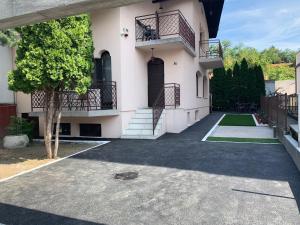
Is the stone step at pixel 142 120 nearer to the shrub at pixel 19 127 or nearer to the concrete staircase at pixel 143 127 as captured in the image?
the concrete staircase at pixel 143 127

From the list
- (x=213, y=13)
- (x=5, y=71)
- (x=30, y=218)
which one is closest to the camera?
(x=30, y=218)

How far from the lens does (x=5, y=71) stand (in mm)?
13242

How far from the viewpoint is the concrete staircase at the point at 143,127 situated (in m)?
11.5

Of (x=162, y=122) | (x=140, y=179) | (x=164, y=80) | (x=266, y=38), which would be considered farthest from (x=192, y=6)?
(x=266, y=38)

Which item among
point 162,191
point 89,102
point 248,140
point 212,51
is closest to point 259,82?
point 212,51

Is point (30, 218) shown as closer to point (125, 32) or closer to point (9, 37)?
point (9, 37)

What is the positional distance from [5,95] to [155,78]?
6989mm

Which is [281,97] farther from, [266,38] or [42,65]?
[266,38]

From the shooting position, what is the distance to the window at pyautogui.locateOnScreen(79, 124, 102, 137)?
482 inches

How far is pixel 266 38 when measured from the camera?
Answer: 251ft

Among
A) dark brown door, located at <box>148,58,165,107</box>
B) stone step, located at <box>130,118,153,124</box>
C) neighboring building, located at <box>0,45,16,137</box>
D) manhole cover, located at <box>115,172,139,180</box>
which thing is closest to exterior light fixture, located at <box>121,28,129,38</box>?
dark brown door, located at <box>148,58,165,107</box>

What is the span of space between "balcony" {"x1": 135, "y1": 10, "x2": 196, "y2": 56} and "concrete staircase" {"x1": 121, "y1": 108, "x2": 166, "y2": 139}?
9.65 ft

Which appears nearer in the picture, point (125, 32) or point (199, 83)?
point (125, 32)

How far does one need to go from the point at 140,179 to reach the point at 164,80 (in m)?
8.77
